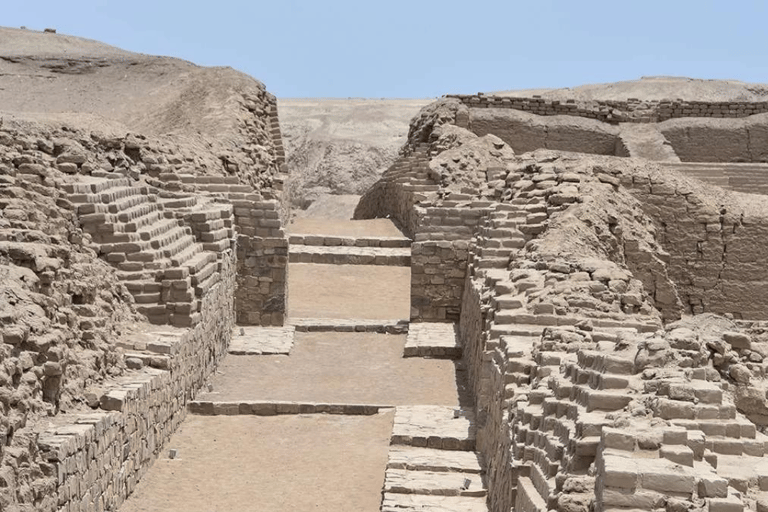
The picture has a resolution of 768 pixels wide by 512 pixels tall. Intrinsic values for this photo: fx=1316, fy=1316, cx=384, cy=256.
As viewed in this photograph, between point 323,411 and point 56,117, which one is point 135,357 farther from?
point 56,117

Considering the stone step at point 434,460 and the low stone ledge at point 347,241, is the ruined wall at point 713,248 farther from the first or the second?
the low stone ledge at point 347,241

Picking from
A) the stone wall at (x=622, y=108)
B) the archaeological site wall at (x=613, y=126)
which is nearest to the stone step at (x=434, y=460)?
the archaeological site wall at (x=613, y=126)

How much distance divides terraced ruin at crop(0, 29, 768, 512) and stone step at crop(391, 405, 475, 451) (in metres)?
0.04

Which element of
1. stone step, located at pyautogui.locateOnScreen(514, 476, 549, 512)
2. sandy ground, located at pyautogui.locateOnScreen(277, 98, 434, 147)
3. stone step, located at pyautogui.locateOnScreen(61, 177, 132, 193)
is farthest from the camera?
sandy ground, located at pyautogui.locateOnScreen(277, 98, 434, 147)

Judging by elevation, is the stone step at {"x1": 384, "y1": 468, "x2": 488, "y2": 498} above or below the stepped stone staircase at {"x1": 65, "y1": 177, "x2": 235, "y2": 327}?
below

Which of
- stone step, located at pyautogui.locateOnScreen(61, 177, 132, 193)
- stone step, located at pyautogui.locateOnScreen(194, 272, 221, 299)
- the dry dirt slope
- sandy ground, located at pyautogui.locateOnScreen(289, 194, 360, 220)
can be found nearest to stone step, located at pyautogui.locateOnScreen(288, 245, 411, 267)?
stone step, located at pyautogui.locateOnScreen(194, 272, 221, 299)

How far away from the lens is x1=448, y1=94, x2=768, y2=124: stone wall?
96.9 feet

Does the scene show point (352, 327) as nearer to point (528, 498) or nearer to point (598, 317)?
point (598, 317)

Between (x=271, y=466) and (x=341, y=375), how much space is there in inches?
148

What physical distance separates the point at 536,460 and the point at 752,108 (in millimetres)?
23742

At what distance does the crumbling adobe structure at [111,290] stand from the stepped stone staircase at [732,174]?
7.81 m

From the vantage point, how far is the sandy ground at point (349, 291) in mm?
20156

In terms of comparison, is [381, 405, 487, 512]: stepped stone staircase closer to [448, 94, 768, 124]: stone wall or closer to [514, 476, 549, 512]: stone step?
[514, 476, 549, 512]: stone step

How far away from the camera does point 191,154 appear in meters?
21.6
